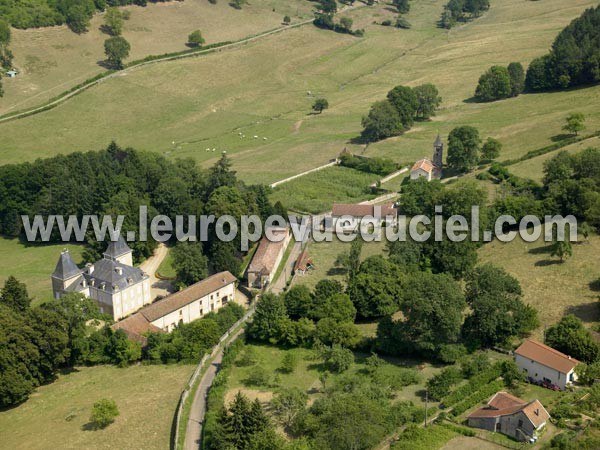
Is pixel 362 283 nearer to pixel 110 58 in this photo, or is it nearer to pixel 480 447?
pixel 480 447

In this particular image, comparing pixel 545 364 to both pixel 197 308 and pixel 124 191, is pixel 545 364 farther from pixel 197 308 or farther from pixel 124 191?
pixel 124 191

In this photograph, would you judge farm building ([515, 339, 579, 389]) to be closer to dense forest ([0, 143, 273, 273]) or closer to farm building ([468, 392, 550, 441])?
farm building ([468, 392, 550, 441])

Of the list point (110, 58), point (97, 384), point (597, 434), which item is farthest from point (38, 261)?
point (110, 58)

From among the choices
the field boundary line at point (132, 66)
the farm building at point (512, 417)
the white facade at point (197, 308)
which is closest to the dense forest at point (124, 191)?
the white facade at point (197, 308)

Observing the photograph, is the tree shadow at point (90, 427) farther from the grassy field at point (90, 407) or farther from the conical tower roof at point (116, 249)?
the conical tower roof at point (116, 249)

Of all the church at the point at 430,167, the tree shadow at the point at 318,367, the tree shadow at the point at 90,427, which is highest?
the church at the point at 430,167

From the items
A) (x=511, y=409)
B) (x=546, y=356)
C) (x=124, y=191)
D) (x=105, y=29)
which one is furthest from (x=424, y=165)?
(x=105, y=29)
